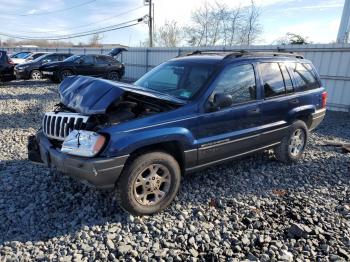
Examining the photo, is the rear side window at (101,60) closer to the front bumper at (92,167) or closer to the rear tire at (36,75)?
the rear tire at (36,75)

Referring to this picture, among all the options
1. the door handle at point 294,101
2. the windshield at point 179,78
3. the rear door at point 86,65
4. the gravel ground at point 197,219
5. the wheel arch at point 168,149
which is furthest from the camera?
the rear door at point 86,65

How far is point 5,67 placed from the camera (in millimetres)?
12898

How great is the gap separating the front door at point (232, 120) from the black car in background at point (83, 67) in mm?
12610

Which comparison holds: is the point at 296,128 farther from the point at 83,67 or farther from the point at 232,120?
the point at 83,67

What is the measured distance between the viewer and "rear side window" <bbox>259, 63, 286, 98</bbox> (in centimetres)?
441

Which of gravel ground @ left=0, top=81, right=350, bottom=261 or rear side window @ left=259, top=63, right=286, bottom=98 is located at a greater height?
rear side window @ left=259, top=63, right=286, bottom=98

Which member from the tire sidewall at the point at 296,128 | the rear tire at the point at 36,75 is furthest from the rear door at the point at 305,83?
the rear tire at the point at 36,75

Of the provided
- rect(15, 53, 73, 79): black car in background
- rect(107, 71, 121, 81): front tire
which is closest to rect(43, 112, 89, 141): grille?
rect(107, 71, 121, 81): front tire

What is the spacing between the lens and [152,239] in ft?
10.0

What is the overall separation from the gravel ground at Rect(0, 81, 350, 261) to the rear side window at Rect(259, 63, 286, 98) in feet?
4.20

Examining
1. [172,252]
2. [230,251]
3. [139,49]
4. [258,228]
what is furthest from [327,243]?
[139,49]

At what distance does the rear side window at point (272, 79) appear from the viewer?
441 centimetres

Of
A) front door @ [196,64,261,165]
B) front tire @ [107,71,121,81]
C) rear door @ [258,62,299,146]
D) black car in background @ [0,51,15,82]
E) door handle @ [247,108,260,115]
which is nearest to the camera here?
front door @ [196,64,261,165]

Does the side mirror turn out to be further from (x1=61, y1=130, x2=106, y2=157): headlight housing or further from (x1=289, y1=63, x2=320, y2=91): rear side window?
(x1=289, y1=63, x2=320, y2=91): rear side window
